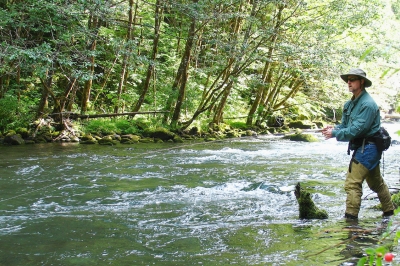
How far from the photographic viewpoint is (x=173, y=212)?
16.6ft

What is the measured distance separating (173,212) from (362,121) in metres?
2.39

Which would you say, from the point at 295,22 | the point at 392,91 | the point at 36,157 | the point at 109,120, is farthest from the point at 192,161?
the point at 392,91

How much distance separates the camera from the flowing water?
11.4 ft

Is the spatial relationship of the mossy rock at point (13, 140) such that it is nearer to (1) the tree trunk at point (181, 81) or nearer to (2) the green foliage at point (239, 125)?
(1) the tree trunk at point (181, 81)

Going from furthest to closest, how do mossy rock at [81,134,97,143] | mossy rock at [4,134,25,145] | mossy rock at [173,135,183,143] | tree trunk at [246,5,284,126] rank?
1. tree trunk at [246,5,284,126]
2. mossy rock at [173,135,183,143]
3. mossy rock at [81,134,97,143]
4. mossy rock at [4,134,25,145]

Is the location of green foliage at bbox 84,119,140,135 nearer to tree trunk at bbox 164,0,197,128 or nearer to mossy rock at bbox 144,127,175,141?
mossy rock at bbox 144,127,175,141

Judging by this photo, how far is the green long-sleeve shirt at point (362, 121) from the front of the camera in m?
4.02

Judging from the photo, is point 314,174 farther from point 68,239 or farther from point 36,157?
point 36,157

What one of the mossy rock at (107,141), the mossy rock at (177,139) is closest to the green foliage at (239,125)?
the mossy rock at (177,139)

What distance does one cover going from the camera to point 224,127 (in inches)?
730

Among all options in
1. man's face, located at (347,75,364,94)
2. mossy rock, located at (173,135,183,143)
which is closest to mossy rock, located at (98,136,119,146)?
mossy rock, located at (173,135,183,143)

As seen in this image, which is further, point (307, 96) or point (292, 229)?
point (307, 96)

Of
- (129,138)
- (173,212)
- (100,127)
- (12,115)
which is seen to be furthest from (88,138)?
(173,212)

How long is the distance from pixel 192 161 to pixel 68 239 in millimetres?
6082
